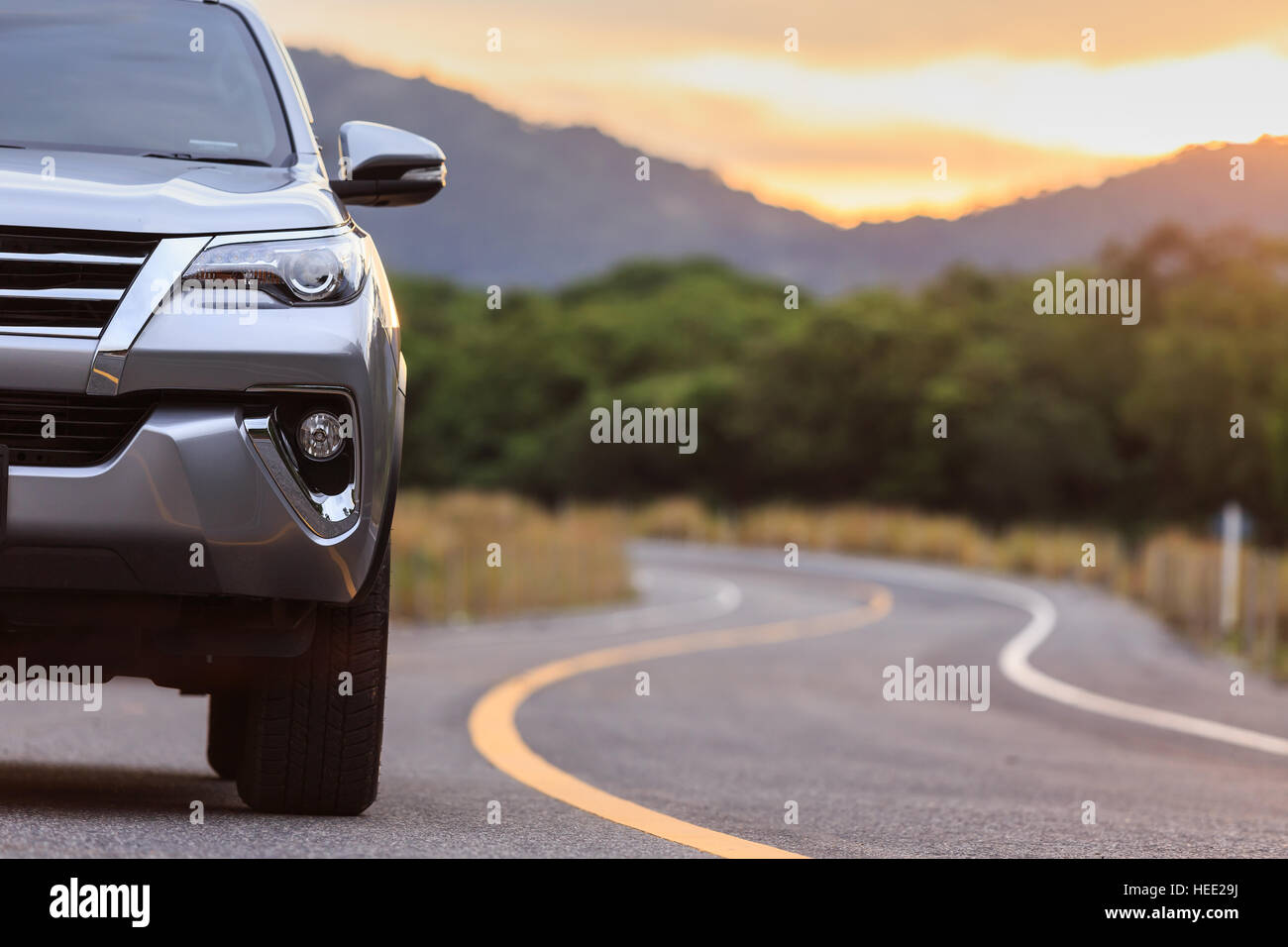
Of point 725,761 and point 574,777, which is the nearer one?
point 574,777

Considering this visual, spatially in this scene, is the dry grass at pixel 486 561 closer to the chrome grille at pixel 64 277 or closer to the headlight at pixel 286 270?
the headlight at pixel 286 270

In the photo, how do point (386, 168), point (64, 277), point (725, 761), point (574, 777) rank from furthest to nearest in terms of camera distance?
point (725, 761)
point (574, 777)
point (386, 168)
point (64, 277)

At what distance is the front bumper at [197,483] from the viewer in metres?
4.11

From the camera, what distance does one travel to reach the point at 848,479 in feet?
253

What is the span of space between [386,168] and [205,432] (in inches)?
48.5

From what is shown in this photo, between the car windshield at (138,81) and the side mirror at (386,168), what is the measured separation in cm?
19

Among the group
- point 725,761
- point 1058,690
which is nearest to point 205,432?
point 725,761

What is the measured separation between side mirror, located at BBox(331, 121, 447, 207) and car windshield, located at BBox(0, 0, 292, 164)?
0.19m

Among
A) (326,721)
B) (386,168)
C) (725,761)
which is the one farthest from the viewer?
(725,761)

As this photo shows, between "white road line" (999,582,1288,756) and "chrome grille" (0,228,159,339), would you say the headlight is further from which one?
A: "white road line" (999,582,1288,756)

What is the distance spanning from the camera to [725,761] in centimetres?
877

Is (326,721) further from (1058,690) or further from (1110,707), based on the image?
(1058,690)

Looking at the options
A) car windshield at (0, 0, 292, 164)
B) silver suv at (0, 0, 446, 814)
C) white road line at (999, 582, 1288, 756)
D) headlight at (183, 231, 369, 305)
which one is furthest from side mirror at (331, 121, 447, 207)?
white road line at (999, 582, 1288, 756)
